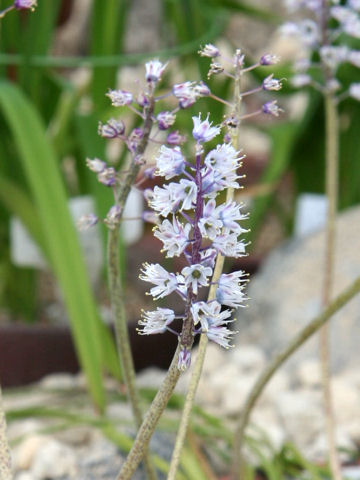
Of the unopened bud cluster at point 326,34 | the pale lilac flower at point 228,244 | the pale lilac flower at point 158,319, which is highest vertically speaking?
the unopened bud cluster at point 326,34

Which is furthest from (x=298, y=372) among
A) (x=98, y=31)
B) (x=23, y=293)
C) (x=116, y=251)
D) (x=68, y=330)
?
(x=116, y=251)

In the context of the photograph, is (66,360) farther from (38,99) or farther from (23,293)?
(38,99)

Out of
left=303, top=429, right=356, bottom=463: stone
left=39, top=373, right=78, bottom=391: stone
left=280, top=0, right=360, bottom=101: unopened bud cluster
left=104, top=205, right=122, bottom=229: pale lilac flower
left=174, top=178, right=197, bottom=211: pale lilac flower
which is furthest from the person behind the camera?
left=39, top=373, right=78, bottom=391: stone

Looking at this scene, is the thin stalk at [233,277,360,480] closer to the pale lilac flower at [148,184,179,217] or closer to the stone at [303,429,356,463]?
the pale lilac flower at [148,184,179,217]

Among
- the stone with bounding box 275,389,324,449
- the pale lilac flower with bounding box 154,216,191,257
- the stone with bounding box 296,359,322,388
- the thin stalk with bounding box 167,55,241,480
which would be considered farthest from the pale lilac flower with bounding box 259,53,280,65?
the stone with bounding box 296,359,322,388

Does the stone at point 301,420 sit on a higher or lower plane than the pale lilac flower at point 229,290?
lower

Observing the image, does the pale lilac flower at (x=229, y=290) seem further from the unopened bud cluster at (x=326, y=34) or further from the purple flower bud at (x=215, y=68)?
the unopened bud cluster at (x=326, y=34)

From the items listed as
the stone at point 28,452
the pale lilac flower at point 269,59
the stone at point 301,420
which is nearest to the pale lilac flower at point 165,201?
the pale lilac flower at point 269,59
